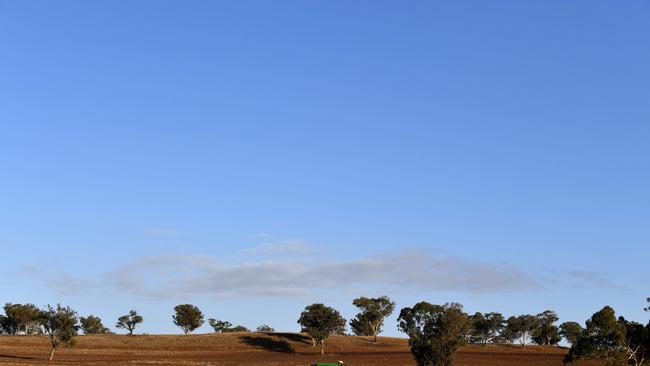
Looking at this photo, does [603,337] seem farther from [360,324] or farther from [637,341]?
[360,324]

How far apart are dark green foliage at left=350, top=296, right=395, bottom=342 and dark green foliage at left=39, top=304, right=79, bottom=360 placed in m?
82.4

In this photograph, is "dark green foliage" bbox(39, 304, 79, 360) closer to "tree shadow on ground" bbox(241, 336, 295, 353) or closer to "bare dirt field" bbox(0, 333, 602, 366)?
"bare dirt field" bbox(0, 333, 602, 366)

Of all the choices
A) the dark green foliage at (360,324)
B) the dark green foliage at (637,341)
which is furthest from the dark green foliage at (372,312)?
the dark green foliage at (637,341)

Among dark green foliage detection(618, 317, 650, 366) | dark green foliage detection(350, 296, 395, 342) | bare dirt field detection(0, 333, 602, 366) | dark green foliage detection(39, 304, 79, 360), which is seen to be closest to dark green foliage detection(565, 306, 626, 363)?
dark green foliage detection(618, 317, 650, 366)

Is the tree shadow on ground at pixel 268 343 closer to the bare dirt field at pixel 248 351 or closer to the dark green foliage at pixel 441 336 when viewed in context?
the bare dirt field at pixel 248 351

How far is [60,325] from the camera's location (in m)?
121

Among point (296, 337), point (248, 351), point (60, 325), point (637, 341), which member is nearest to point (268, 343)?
point (296, 337)

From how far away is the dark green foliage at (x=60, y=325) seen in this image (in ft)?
396

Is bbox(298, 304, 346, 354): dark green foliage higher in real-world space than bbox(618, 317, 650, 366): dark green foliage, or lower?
higher

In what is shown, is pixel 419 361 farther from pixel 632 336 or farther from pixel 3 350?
pixel 3 350

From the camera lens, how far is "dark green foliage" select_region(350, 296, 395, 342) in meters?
190

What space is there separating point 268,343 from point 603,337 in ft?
368

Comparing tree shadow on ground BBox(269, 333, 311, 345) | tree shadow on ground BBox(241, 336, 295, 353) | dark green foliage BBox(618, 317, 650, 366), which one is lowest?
dark green foliage BBox(618, 317, 650, 366)

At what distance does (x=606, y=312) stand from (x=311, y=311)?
11216 cm
